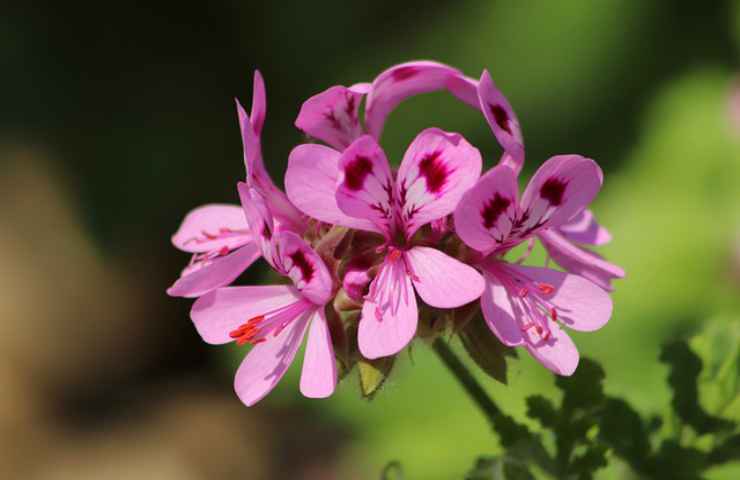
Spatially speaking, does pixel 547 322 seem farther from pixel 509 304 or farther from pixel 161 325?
pixel 161 325

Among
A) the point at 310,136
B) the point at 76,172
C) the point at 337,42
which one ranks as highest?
the point at 310,136

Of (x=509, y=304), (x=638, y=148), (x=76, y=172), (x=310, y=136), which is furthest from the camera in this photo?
(x=76, y=172)

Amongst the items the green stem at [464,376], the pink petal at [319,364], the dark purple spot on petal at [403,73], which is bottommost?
the green stem at [464,376]

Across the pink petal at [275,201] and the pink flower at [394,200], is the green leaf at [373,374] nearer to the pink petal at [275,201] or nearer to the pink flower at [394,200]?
the pink flower at [394,200]

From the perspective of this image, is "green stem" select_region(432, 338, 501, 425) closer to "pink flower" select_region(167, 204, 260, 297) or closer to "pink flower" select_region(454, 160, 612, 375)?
"pink flower" select_region(454, 160, 612, 375)

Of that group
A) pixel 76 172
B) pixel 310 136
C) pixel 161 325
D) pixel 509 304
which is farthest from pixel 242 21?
pixel 509 304

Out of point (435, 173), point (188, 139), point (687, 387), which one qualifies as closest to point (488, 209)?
point (435, 173)

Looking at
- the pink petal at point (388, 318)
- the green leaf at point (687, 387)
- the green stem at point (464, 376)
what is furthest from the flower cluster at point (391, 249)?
the green leaf at point (687, 387)
